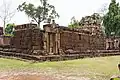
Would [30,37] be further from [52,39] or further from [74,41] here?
[74,41]

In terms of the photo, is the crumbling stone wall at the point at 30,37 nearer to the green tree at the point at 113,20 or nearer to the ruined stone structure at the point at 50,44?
the ruined stone structure at the point at 50,44

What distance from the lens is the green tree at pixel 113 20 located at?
4503 centimetres

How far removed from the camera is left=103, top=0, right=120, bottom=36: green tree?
148 feet

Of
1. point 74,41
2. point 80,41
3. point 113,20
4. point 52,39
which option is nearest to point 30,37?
point 52,39

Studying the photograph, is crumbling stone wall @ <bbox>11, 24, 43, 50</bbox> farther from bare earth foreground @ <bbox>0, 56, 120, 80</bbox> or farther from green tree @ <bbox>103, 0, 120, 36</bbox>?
green tree @ <bbox>103, 0, 120, 36</bbox>

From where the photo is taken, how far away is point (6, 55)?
938 inches

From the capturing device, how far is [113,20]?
148 ft

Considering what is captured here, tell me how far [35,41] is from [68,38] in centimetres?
456

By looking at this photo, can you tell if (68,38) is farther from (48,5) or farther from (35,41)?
(48,5)

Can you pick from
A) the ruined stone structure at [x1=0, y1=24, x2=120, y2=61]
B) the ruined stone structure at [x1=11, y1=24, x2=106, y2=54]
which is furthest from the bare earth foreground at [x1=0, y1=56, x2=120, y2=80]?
the ruined stone structure at [x1=11, y1=24, x2=106, y2=54]

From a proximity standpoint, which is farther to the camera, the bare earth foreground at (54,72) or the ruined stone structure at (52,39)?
the ruined stone structure at (52,39)

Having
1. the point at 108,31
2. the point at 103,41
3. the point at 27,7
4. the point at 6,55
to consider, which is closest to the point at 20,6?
the point at 27,7

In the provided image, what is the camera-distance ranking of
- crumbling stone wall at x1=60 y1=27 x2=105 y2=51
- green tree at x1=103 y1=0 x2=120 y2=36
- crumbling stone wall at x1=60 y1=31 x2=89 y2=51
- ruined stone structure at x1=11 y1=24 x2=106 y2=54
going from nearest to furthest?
1. ruined stone structure at x1=11 y1=24 x2=106 y2=54
2. crumbling stone wall at x1=60 y1=31 x2=89 y2=51
3. crumbling stone wall at x1=60 y1=27 x2=105 y2=51
4. green tree at x1=103 y1=0 x2=120 y2=36

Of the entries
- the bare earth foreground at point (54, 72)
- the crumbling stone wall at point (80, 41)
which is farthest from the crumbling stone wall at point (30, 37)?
the bare earth foreground at point (54, 72)
